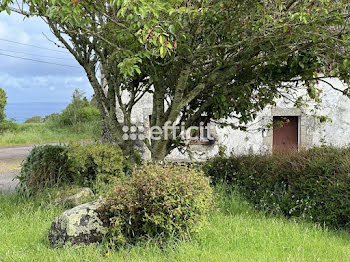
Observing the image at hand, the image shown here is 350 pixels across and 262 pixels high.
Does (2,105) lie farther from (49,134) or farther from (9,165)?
(9,165)

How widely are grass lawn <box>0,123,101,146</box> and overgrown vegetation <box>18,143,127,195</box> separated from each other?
496 inches

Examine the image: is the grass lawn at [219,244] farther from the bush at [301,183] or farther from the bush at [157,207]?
the bush at [301,183]

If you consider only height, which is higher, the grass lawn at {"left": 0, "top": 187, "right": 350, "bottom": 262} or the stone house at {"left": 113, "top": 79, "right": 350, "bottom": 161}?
the stone house at {"left": 113, "top": 79, "right": 350, "bottom": 161}

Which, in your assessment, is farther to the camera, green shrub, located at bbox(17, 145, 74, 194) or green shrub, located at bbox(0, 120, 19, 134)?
green shrub, located at bbox(0, 120, 19, 134)

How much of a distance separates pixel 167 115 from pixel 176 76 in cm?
74

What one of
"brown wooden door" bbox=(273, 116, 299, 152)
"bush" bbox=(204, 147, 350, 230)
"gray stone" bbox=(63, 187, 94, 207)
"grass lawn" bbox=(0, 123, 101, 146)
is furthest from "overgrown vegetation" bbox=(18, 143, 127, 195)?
"grass lawn" bbox=(0, 123, 101, 146)

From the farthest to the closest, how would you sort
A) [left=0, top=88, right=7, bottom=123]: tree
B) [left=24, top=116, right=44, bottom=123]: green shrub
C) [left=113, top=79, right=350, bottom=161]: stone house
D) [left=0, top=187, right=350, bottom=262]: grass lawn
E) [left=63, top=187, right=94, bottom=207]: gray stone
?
1. [left=24, top=116, right=44, bottom=123]: green shrub
2. [left=0, top=88, right=7, bottom=123]: tree
3. [left=113, top=79, right=350, bottom=161]: stone house
4. [left=63, top=187, right=94, bottom=207]: gray stone
5. [left=0, top=187, right=350, bottom=262]: grass lawn

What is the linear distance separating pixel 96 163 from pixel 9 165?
7.73 m

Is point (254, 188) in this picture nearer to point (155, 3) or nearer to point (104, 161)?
point (104, 161)

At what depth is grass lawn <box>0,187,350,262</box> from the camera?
377 centimetres

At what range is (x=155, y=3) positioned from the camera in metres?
3.74

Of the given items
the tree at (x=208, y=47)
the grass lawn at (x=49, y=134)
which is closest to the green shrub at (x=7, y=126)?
the grass lawn at (x=49, y=134)

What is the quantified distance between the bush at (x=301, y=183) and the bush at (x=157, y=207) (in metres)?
2.03

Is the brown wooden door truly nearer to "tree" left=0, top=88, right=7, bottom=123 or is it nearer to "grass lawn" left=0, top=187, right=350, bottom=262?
"grass lawn" left=0, top=187, right=350, bottom=262
